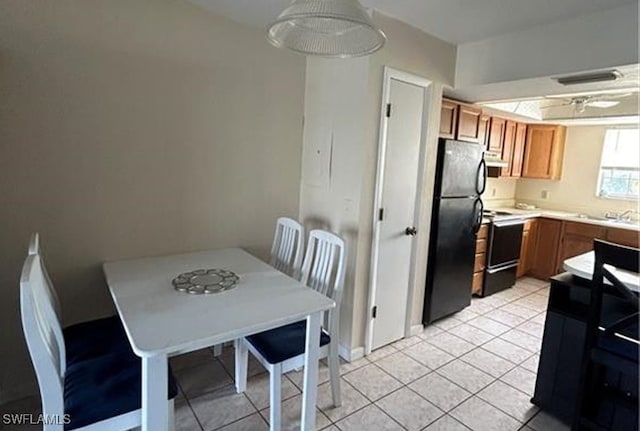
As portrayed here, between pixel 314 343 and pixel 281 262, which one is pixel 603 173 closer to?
pixel 281 262

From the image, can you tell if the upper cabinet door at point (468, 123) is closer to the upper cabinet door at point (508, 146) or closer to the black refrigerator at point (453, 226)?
the black refrigerator at point (453, 226)

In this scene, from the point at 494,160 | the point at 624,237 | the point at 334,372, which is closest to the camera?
the point at 334,372

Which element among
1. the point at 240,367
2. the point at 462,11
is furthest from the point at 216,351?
the point at 462,11

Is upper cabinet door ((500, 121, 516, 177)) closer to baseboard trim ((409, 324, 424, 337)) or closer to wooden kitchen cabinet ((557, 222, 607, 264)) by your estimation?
wooden kitchen cabinet ((557, 222, 607, 264))

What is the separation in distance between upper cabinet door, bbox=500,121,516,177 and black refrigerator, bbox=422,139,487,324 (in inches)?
47.7

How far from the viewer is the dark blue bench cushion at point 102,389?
129 cm

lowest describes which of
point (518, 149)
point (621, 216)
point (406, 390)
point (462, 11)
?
point (406, 390)

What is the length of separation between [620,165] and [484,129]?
2.20 metres

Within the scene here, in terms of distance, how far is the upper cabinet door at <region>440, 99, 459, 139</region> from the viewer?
10.1 feet

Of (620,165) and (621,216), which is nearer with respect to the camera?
(621,216)

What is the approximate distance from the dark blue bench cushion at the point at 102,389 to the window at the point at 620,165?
17.7 ft

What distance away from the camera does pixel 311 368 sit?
1.71 m

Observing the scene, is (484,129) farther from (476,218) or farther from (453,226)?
(453,226)

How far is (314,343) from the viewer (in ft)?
5.54
